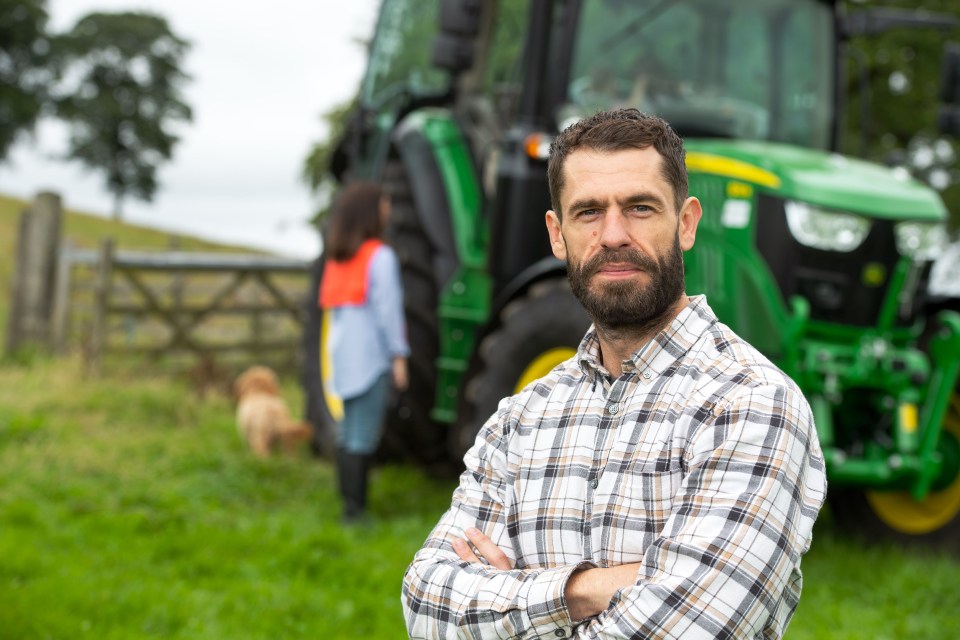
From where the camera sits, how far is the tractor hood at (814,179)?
5285 mm

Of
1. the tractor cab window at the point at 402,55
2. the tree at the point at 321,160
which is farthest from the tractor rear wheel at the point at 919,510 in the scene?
the tree at the point at 321,160

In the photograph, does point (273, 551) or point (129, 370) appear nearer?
point (273, 551)

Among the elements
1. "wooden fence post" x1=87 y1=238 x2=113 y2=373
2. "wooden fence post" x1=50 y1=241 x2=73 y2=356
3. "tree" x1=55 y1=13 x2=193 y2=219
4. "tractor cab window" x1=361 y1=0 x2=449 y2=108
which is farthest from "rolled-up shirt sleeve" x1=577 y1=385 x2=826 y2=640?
"tree" x1=55 y1=13 x2=193 y2=219

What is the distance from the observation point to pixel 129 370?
1091 centimetres

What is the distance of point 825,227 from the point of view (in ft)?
17.7

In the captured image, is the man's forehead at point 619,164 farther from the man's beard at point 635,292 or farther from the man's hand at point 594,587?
the man's hand at point 594,587

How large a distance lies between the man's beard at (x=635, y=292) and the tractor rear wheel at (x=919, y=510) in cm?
438

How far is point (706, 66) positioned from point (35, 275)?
7761 millimetres

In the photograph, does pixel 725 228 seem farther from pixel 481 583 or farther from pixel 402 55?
pixel 481 583

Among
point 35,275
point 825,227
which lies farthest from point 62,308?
point 825,227

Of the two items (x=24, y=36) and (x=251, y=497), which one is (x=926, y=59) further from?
(x=24, y=36)

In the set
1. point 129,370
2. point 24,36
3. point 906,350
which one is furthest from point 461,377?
point 24,36

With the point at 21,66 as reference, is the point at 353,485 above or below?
below

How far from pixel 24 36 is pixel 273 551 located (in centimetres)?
4295
